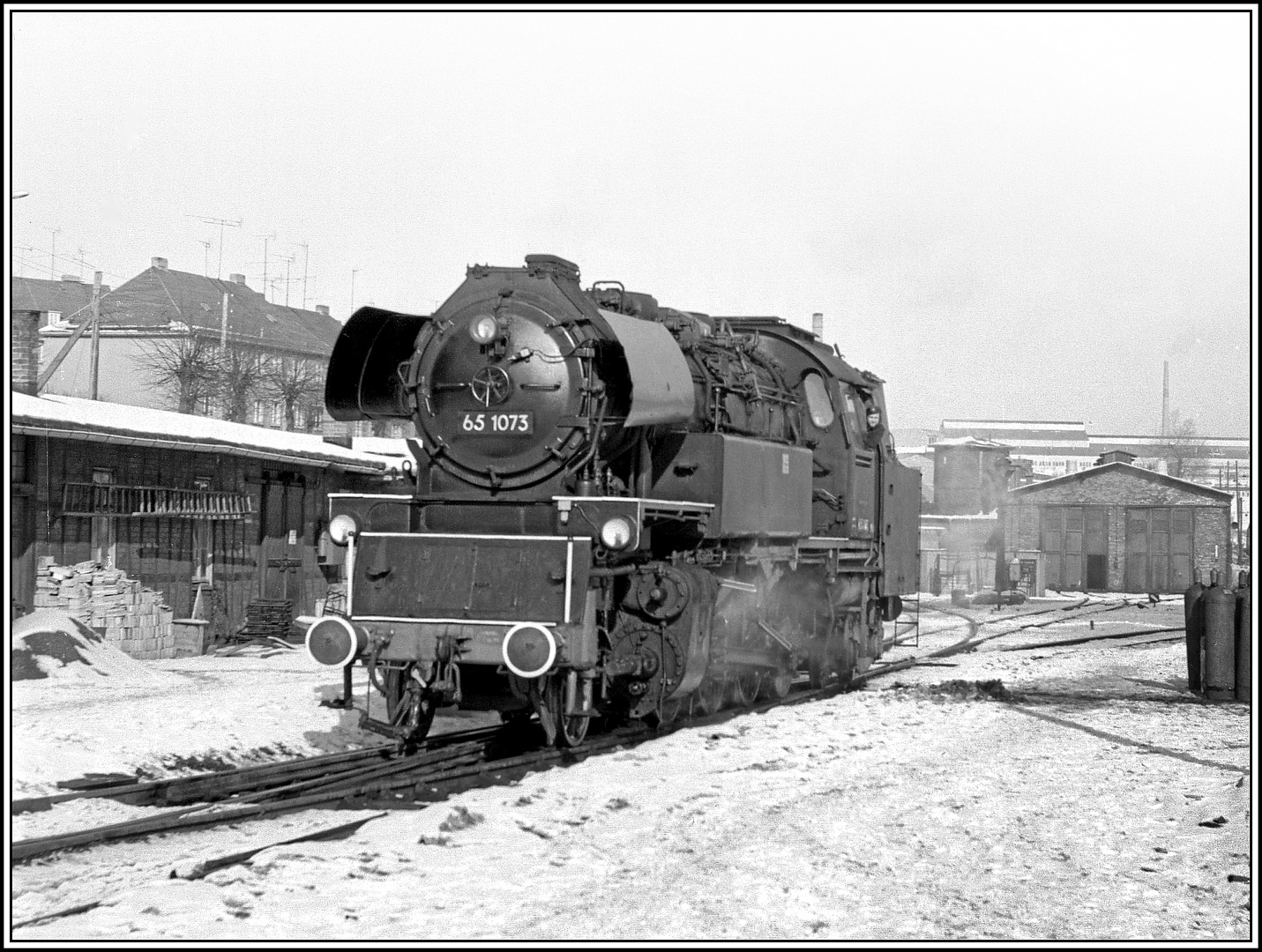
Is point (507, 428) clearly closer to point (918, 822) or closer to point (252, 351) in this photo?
point (918, 822)

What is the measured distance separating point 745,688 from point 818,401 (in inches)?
124

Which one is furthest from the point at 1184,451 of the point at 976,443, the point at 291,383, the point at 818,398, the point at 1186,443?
the point at 818,398

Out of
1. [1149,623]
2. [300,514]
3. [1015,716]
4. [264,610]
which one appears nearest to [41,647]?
[264,610]

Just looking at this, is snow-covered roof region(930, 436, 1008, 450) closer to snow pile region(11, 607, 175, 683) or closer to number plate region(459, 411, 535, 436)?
snow pile region(11, 607, 175, 683)

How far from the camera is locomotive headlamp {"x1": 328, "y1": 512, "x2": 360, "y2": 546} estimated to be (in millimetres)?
9461

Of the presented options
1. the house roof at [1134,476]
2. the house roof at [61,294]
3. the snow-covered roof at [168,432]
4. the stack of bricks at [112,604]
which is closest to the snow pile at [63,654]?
the stack of bricks at [112,604]

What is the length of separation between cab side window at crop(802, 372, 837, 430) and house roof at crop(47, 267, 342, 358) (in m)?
34.7

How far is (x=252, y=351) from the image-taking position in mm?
47969

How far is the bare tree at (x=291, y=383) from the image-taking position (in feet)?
147

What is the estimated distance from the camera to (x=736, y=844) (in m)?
7.05

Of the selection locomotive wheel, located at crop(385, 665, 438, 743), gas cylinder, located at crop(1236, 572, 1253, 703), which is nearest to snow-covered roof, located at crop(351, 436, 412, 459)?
gas cylinder, located at crop(1236, 572, 1253, 703)

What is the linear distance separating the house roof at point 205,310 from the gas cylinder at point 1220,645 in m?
36.4

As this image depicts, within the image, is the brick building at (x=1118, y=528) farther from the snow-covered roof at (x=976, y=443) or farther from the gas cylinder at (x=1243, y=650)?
the gas cylinder at (x=1243, y=650)

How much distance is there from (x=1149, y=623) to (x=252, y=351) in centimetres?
3327
